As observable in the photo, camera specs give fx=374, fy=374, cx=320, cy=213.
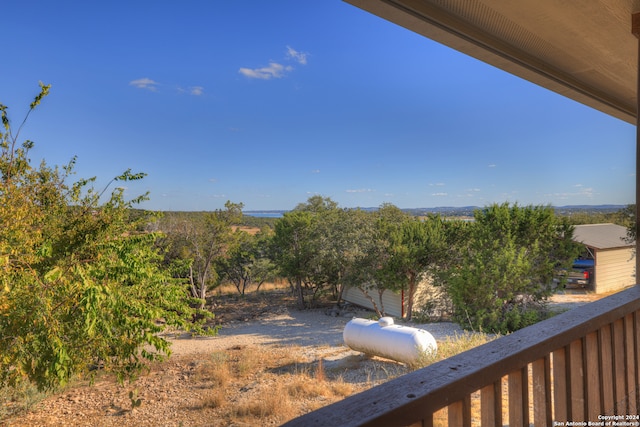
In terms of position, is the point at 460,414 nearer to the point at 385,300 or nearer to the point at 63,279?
the point at 63,279

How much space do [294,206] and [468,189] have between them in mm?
25727

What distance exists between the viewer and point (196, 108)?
34.0 m

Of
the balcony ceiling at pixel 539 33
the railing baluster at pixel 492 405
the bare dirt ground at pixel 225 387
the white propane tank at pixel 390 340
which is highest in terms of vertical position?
the balcony ceiling at pixel 539 33

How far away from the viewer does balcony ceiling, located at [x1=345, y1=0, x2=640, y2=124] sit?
126 centimetres

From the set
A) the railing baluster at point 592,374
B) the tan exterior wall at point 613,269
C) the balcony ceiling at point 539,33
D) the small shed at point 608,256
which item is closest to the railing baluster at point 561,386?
the railing baluster at point 592,374

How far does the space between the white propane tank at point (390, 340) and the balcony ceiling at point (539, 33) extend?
161 inches

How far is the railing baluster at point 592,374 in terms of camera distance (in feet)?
3.11

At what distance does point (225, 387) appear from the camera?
5.63 metres

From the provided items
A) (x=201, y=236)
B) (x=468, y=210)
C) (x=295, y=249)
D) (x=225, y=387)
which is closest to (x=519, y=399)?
(x=225, y=387)

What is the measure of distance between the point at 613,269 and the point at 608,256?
58 cm

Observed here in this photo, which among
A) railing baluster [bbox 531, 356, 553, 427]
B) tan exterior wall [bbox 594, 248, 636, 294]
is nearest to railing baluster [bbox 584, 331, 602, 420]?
railing baluster [bbox 531, 356, 553, 427]

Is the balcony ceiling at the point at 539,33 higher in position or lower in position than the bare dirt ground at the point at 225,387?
higher

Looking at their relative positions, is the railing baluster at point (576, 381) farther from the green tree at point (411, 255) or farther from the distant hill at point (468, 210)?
the green tree at point (411, 255)

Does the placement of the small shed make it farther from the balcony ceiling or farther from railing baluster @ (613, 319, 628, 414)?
railing baluster @ (613, 319, 628, 414)
